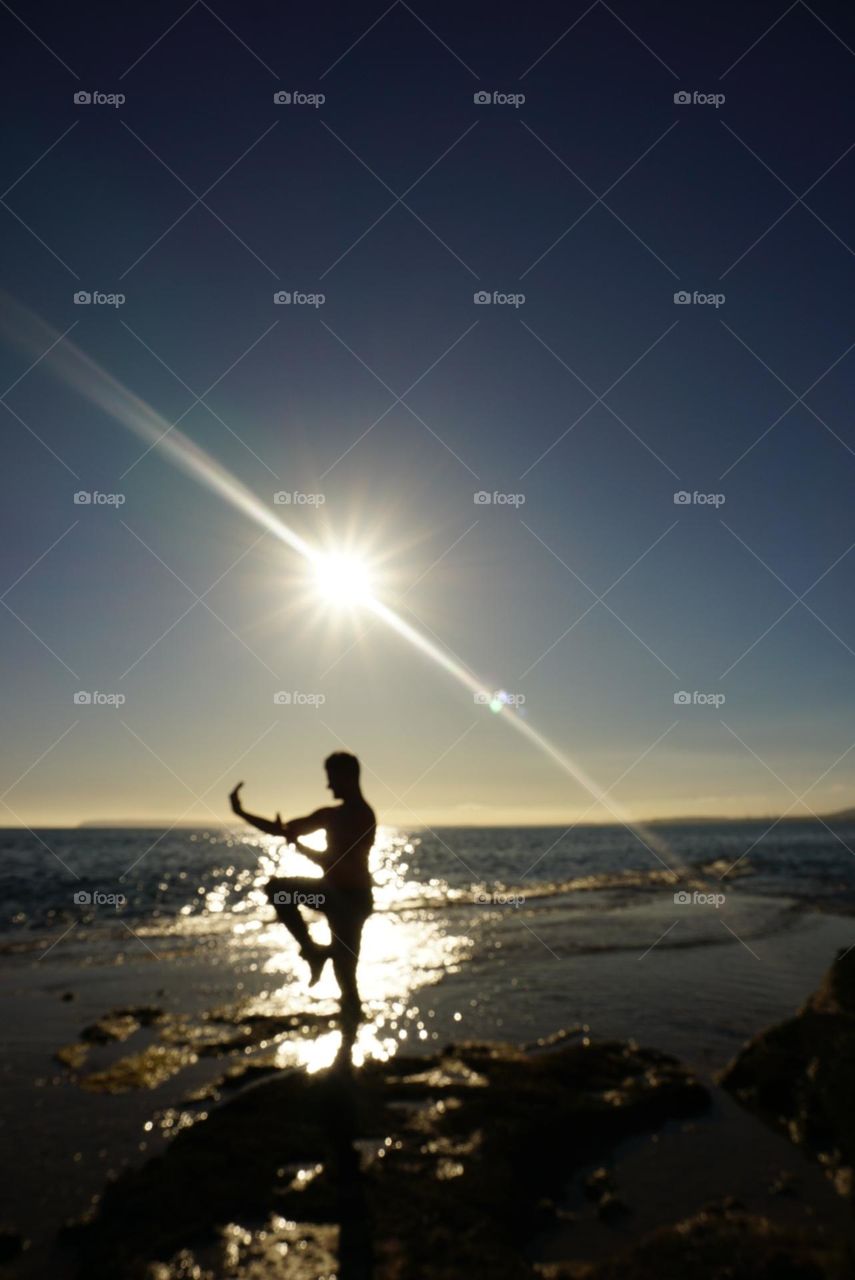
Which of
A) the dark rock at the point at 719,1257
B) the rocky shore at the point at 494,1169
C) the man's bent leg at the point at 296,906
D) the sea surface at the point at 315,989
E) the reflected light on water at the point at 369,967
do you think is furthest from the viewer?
the man's bent leg at the point at 296,906

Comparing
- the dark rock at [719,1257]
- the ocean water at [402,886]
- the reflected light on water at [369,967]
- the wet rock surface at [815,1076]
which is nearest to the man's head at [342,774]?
the reflected light on water at [369,967]

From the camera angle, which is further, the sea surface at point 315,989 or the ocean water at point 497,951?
the ocean water at point 497,951

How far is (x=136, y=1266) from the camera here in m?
3.91

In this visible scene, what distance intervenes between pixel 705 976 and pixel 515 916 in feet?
30.0

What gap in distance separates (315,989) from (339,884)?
2365 millimetres

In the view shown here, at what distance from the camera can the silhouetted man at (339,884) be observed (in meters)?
9.20

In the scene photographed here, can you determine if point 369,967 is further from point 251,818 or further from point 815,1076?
point 815,1076

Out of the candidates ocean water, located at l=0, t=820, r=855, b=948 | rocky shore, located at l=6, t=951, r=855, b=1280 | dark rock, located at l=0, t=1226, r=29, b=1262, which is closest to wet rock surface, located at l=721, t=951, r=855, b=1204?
rocky shore, located at l=6, t=951, r=855, b=1280

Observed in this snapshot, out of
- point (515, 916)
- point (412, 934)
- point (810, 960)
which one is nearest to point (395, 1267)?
point (810, 960)

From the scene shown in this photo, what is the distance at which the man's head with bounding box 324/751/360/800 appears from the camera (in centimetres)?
949

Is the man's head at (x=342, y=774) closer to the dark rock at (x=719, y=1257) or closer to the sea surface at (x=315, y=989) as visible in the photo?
the sea surface at (x=315, y=989)

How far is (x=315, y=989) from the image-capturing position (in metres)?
10.8

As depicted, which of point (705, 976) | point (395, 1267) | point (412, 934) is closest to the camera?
point (395, 1267)

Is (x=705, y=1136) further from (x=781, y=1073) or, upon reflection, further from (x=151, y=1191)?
(x=151, y=1191)
